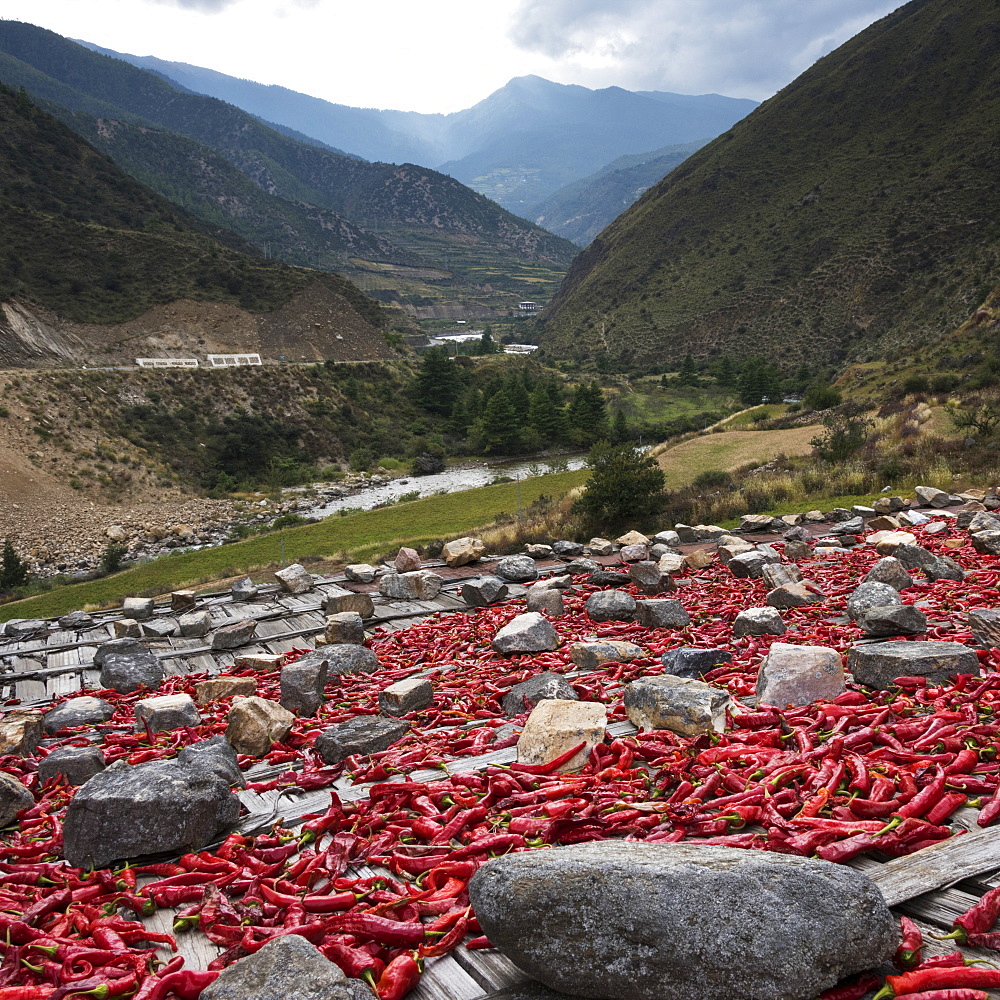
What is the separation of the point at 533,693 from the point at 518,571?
7091 mm

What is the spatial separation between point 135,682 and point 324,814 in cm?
520

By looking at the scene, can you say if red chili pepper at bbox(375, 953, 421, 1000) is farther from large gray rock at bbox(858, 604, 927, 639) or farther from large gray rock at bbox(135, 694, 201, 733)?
large gray rock at bbox(858, 604, 927, 639)

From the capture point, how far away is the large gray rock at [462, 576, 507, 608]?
38.6 ft

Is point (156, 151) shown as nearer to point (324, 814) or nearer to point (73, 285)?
point (73, 285)

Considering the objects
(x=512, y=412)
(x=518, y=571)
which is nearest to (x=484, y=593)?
(x=518, y=571)

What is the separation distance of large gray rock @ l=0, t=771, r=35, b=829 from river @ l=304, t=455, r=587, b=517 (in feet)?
132

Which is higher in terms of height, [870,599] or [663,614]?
[870,599]

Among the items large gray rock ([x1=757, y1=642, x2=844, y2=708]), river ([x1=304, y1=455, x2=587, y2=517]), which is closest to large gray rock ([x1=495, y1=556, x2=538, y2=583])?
large gray rock ([x1=757, y1=642, x2=844, y2=708])

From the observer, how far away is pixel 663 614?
8969 mm

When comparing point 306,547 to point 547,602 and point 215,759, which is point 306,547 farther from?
point 215,759

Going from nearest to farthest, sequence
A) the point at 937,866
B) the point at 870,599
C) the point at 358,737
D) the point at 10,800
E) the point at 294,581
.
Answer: the point at 937,866 < the point at 10,800 < the point at 358,737 < the point at 870,599 < the point at 294,581

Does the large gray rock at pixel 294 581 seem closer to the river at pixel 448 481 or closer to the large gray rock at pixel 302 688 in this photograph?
the large gray rock at pixel 302 688


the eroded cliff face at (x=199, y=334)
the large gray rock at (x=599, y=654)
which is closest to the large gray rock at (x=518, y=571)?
the large gray rock at (x=599, y=654)

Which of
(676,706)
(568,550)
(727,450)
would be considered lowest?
(727,450)
